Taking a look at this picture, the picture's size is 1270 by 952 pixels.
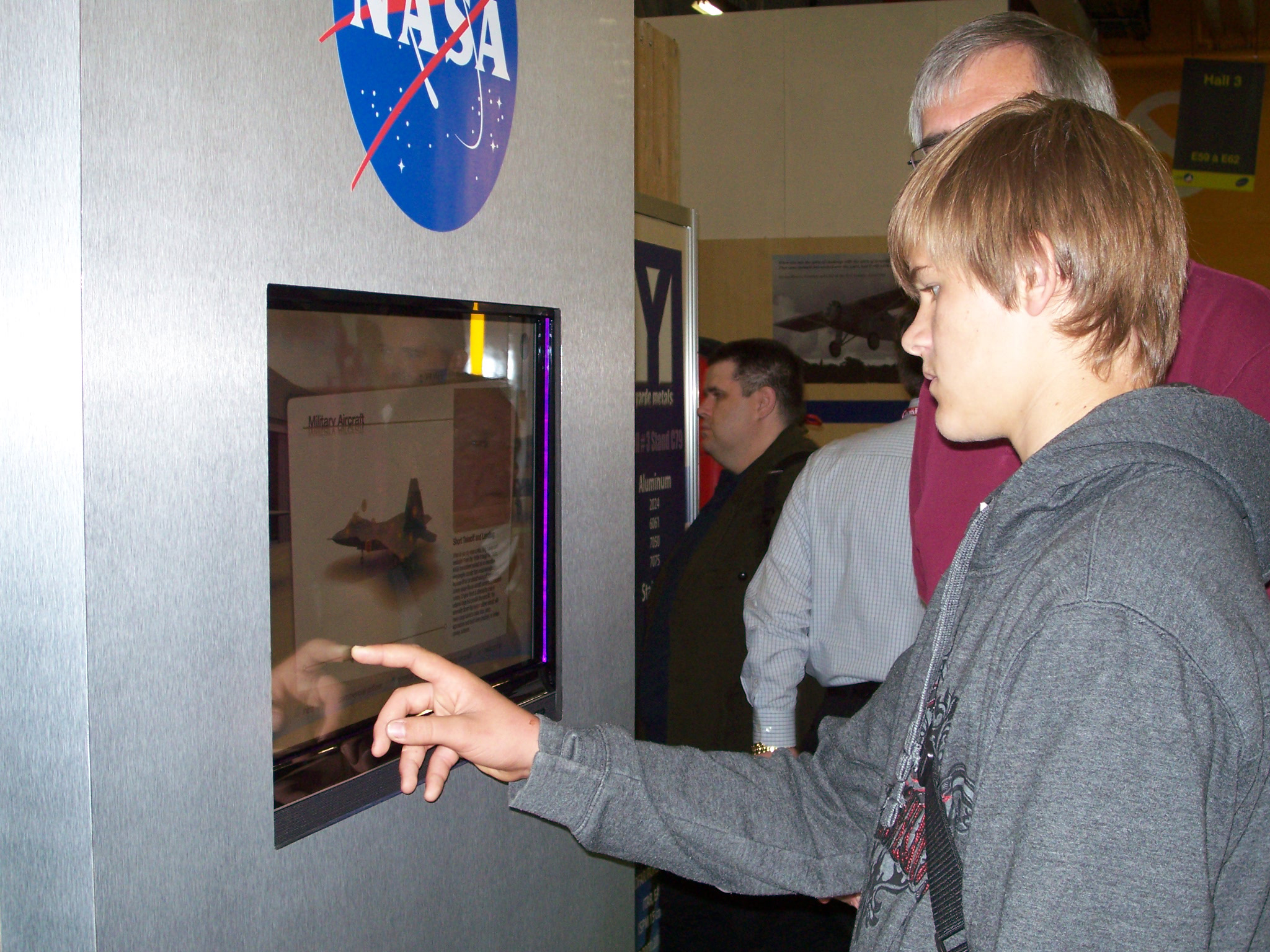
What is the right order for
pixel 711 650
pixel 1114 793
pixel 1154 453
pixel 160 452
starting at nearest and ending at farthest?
pixel 1114 793, pixel 1154 453, pixel 160 452, pixel 711 650

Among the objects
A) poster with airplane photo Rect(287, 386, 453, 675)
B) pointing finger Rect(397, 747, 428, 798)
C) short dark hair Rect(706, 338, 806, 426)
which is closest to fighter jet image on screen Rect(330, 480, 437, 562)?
poster with airplane photo Rect(287, 386, 453, 675)

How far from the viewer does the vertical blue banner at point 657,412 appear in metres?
2.81

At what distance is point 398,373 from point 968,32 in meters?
0.90

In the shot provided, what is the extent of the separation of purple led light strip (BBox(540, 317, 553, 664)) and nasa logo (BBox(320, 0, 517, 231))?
26cm

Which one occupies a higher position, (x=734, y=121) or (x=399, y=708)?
(x=734, y=121)

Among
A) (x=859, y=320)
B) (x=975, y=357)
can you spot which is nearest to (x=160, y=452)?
(x=975, y=357)

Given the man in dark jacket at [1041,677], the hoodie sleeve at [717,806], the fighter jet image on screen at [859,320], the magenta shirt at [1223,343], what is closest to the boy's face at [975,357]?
the man in dark jacket at [1041,677]

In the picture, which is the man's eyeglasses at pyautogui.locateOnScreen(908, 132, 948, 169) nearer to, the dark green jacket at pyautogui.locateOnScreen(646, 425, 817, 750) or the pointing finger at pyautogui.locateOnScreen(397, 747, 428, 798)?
the pointing finger at pyautogui.locateOnScreen(397, 747, 428, 798)

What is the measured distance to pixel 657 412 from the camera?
115 inches

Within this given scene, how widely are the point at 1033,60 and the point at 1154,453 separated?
87cm

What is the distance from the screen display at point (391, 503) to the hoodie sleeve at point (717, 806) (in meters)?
0.32

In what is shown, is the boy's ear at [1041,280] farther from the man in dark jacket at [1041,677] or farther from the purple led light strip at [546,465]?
the purple led light strip at [546,465]

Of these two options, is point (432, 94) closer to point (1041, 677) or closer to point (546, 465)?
point (546, 465)

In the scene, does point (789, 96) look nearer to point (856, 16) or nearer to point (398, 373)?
point (856, 16)
